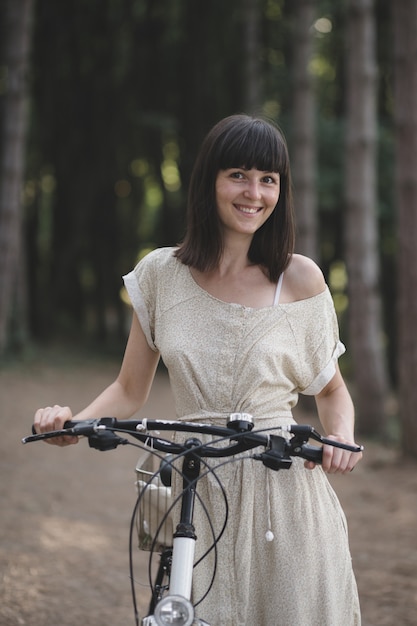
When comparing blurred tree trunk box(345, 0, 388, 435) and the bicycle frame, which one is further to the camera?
blurred tree trunk box(345, 0, 388, 435)

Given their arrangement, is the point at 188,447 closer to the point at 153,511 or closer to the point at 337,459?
the point at 337,459

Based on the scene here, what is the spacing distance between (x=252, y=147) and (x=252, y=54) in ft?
Answer: 51.9

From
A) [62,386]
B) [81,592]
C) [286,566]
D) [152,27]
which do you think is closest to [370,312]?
[62,386]

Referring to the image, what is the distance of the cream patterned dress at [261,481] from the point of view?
100 inches

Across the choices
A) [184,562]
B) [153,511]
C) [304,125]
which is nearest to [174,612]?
[184,562]

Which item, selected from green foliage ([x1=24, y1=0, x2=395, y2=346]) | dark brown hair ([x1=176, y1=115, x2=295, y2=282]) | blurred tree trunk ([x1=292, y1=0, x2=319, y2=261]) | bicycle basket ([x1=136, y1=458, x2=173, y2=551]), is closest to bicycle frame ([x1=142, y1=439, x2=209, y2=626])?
bicycle basket ([x1=136, y1=458, x2=173, y2=551])

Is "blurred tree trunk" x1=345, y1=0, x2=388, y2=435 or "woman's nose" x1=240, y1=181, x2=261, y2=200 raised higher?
"blurred tree trunk" x1=345, y1=0, x2=388, y2=435

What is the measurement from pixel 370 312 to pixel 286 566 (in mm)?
9874

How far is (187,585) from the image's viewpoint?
2.12m

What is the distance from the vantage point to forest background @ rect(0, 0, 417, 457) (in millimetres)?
12492

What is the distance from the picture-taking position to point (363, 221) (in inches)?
472

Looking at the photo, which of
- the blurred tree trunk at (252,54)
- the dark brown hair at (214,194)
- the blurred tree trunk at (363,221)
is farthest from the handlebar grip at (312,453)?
the blurred tree trunk at (252,54)

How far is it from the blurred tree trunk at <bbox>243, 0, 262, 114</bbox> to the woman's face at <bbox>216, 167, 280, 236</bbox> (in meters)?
14.9

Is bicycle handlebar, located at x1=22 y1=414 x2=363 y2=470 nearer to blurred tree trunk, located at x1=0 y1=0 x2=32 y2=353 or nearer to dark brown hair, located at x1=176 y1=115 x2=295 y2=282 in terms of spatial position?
dark brown hair, located at x1=176 y1=115 x2=295 y2=282
